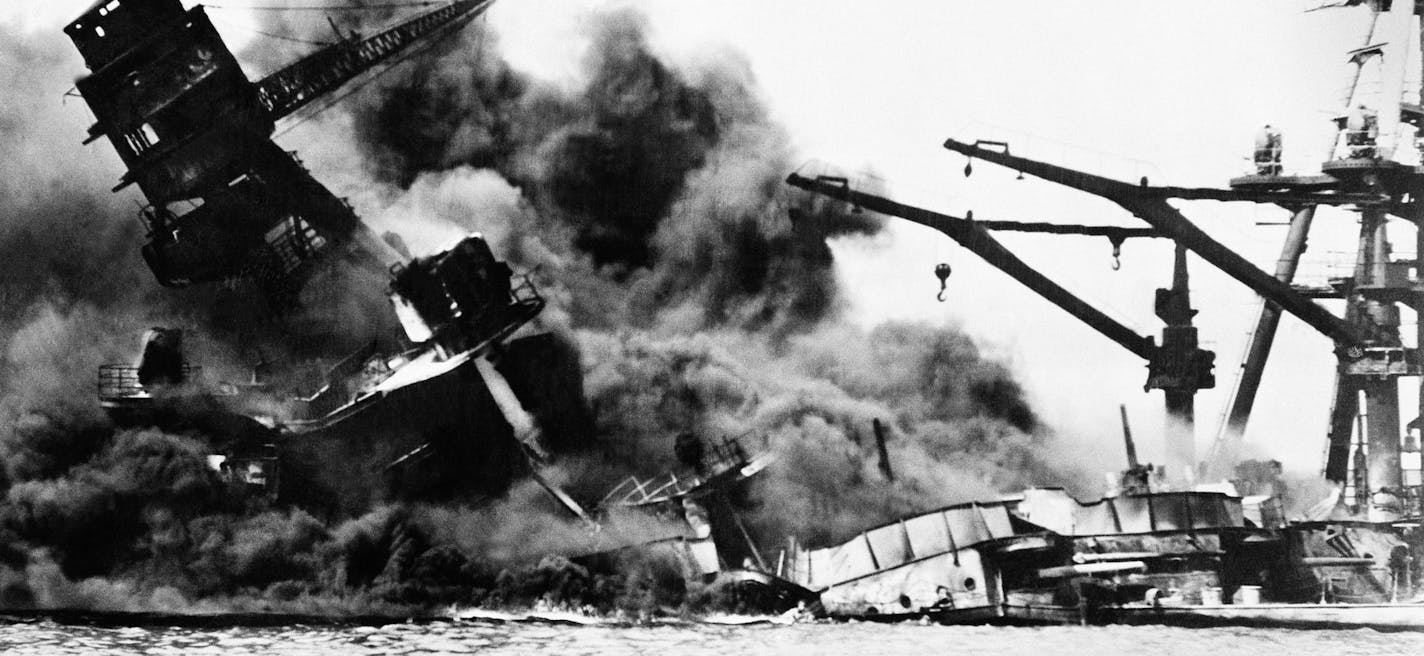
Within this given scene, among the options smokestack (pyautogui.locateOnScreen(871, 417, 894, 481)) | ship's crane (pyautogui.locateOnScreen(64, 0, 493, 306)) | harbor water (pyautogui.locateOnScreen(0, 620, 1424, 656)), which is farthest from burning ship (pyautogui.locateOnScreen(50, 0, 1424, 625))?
smokestack (pyautogui.locateOnScreen(871, 417, 894, 481))

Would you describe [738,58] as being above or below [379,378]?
above

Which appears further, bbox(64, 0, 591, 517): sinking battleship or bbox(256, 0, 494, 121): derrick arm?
bbox(256, 0, 494, 121): derrick arm

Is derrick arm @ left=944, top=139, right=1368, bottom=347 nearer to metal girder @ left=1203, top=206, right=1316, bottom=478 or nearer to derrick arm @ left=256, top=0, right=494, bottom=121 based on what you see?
metal girder @ left=1203, top=206, right=1316, bottom=478

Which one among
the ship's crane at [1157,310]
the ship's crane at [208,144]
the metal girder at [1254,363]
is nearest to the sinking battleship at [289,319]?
the ship's crane at [208,144]

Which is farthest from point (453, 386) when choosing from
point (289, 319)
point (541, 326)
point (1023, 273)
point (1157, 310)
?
point (1157, 310)

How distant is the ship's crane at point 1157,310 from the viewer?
1831 centimetres

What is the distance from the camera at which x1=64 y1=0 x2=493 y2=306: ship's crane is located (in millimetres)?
16656

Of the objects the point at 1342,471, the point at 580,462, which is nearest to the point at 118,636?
the point at 580,462

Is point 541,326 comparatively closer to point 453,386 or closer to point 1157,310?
point 453,386

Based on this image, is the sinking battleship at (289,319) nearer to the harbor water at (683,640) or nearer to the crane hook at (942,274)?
the harbor water at (683,640)

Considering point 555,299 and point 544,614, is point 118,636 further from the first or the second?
point 555,299

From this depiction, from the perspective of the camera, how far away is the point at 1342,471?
20094mm

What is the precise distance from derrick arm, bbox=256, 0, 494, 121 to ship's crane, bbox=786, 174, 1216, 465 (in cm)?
478

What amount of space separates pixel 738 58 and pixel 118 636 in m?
9.39
